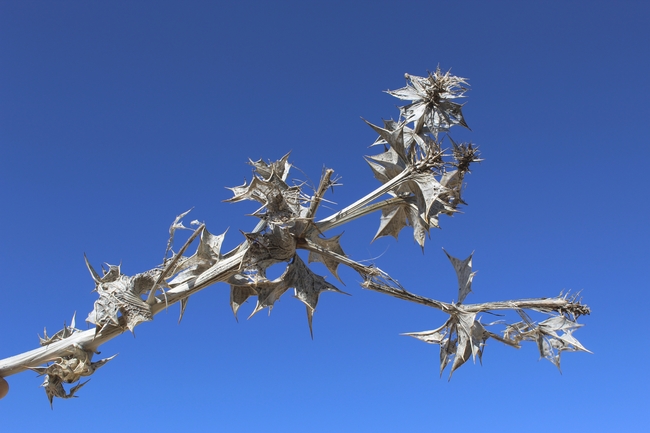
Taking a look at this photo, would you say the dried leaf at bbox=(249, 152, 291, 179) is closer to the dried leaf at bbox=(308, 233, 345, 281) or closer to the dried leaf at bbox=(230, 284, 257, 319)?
the dried leaf at bbox=(308, 233, 345, 281)

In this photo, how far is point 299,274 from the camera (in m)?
6.36

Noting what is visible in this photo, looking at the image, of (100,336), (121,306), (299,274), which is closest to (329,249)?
(299,274)

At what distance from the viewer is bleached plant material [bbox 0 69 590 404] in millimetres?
5965

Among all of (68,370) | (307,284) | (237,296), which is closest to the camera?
(68,370)

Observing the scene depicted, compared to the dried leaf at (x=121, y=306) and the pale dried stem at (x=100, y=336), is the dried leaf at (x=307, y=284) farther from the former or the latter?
the dried leaf at (x=121, y=306)

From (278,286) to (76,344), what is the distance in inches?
88.2

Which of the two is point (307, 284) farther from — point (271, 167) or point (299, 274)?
point (271, 167)

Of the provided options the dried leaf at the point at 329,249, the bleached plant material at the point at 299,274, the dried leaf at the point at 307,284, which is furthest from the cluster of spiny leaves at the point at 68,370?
the dried leaf at the point at 329,249

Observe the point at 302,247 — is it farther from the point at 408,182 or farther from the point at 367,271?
the point at 408,182

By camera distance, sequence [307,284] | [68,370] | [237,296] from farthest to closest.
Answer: [237,296]
[307,284]
[68,370]

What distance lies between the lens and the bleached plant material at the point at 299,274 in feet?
19.6

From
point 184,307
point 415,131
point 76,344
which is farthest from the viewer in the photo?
point 415,131

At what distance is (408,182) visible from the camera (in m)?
6.52

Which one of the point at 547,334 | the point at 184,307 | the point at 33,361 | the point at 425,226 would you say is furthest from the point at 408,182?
the point at 33,361
